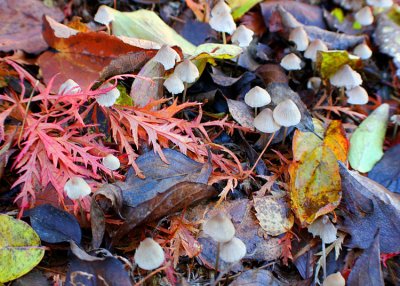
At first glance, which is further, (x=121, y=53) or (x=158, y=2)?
(x=158, y=2)

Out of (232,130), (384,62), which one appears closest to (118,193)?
(232,130)

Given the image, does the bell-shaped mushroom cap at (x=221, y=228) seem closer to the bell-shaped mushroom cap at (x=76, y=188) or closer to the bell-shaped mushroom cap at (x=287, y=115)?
the bell-shaped mushroom cap at (x=76, y=188)

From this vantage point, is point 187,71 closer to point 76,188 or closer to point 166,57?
point 166,57

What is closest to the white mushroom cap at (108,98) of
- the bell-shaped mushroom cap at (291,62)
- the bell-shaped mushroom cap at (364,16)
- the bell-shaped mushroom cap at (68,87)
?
the bell-shaped mushroom cap at (68,87)

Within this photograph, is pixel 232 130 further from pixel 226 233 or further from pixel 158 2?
pixel 158 2

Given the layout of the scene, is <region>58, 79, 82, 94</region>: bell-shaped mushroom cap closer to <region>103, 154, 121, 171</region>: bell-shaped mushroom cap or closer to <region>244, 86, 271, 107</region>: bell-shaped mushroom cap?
<region>103, 154, 121, 171</region>: bell-shaped mushroom cap
